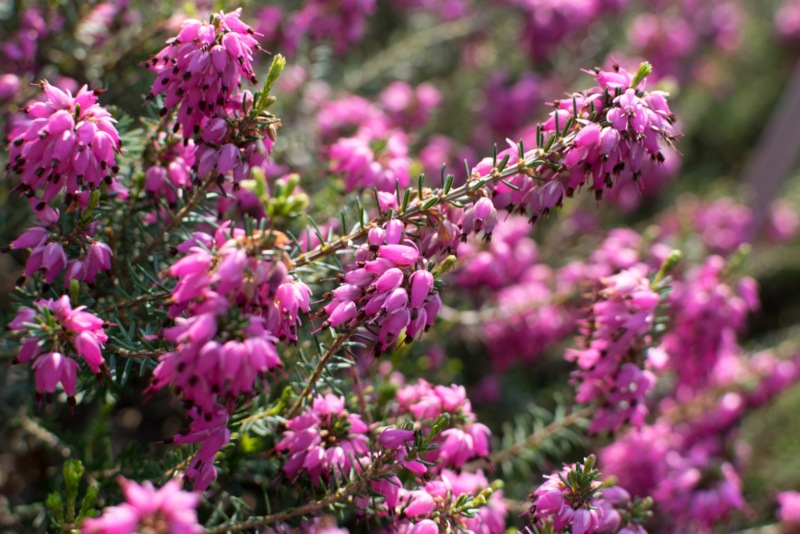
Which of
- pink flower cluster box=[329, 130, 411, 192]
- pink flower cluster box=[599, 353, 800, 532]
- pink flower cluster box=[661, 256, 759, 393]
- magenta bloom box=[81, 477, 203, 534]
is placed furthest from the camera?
pink flower cluster box=[661, 256, 759, 393]

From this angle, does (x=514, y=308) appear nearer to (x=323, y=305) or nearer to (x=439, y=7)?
(x=323, y=305)

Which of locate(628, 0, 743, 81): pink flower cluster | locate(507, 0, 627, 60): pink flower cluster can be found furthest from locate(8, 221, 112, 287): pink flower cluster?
locate(628, 0, 743, 81): pink flower cluster

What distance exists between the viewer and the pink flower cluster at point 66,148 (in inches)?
65.3

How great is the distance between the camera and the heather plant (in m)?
1.58

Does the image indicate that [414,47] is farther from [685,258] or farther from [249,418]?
[249,418]

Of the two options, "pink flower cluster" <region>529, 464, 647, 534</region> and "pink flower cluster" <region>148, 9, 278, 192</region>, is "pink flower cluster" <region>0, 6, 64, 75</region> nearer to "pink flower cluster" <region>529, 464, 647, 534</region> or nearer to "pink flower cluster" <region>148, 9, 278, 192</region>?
"pink flower cluster" <region>148, 9, 278, 192</region>

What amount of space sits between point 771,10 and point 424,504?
6642 mm

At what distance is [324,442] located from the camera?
5.96 feet

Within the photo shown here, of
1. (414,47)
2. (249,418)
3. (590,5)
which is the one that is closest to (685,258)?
Result: (590,5)

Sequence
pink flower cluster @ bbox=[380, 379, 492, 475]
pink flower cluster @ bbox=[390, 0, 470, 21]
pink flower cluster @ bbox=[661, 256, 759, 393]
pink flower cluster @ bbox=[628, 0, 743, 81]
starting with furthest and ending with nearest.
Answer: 1. pink flower cluster @ bbox=[628, 0, 743, 81]
2. pink flower cluster @ bbox=[390, 0, 470, 21]
3. pink flower cluster @ bbox=[661, 256, 759, 393]
4. pink flower cluster @ bbox=[380, 379, 492, 475]

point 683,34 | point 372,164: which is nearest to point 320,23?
point 372,164

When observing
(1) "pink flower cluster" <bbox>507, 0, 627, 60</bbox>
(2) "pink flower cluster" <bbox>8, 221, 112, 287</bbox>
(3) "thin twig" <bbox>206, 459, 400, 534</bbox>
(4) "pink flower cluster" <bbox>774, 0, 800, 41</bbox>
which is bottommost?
(3) "thin twig" <bbox>206, 459, 400, 534</bbox>

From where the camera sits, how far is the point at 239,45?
5.55 ft

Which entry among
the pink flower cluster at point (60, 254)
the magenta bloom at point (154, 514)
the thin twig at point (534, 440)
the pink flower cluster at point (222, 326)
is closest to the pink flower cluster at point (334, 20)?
the pink flower cluster at point (60, 254)
